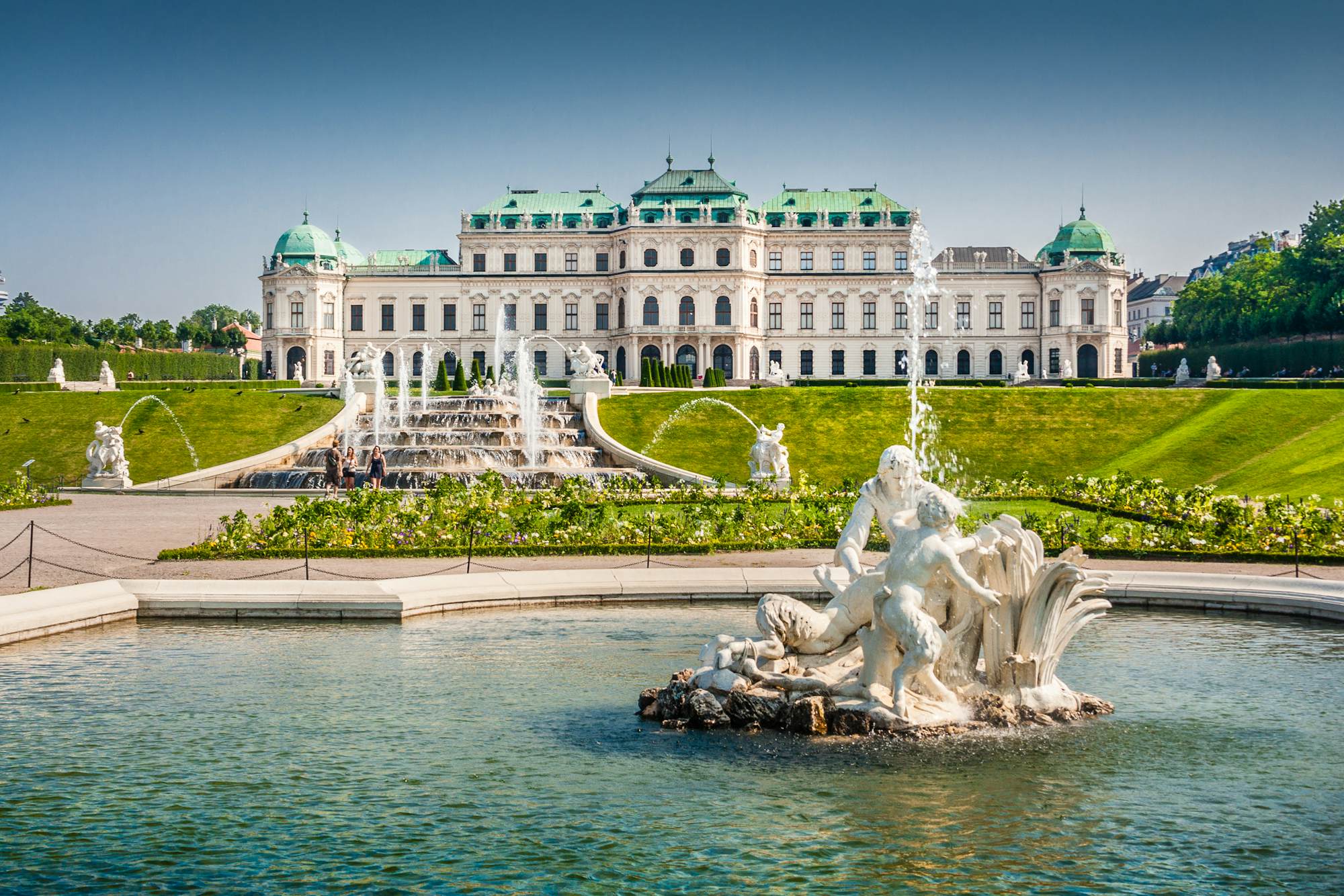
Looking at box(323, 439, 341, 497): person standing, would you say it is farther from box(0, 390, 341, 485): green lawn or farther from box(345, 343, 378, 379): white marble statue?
box(345, 343, 378, 379): white marble statue

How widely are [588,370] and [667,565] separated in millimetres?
31644

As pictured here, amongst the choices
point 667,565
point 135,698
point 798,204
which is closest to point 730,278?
point 798,204

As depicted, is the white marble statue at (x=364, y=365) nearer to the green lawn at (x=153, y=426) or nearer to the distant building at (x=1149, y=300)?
the green lawn at (x=153, y=426)

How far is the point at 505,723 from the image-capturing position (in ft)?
36.6

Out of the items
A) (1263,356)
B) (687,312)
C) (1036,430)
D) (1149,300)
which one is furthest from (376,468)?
(1149,300)

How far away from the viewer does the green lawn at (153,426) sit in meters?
41.6

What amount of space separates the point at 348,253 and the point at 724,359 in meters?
32.5

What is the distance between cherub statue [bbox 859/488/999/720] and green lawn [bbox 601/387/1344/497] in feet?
85.0

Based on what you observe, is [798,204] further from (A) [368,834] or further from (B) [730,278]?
(A) [368,834]

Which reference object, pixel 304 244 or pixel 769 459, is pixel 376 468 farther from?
pixel 304 244

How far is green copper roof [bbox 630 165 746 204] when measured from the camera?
9206 cm

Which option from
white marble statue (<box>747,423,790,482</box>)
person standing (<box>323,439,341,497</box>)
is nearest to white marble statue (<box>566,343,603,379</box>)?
person standing (<box>323,439,341,497</box>)

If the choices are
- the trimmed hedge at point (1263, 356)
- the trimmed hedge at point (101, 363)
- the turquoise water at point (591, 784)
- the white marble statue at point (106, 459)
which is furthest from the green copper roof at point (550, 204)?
the turquoise water at point (591, 784)

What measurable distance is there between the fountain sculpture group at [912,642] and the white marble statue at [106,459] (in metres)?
30.3
